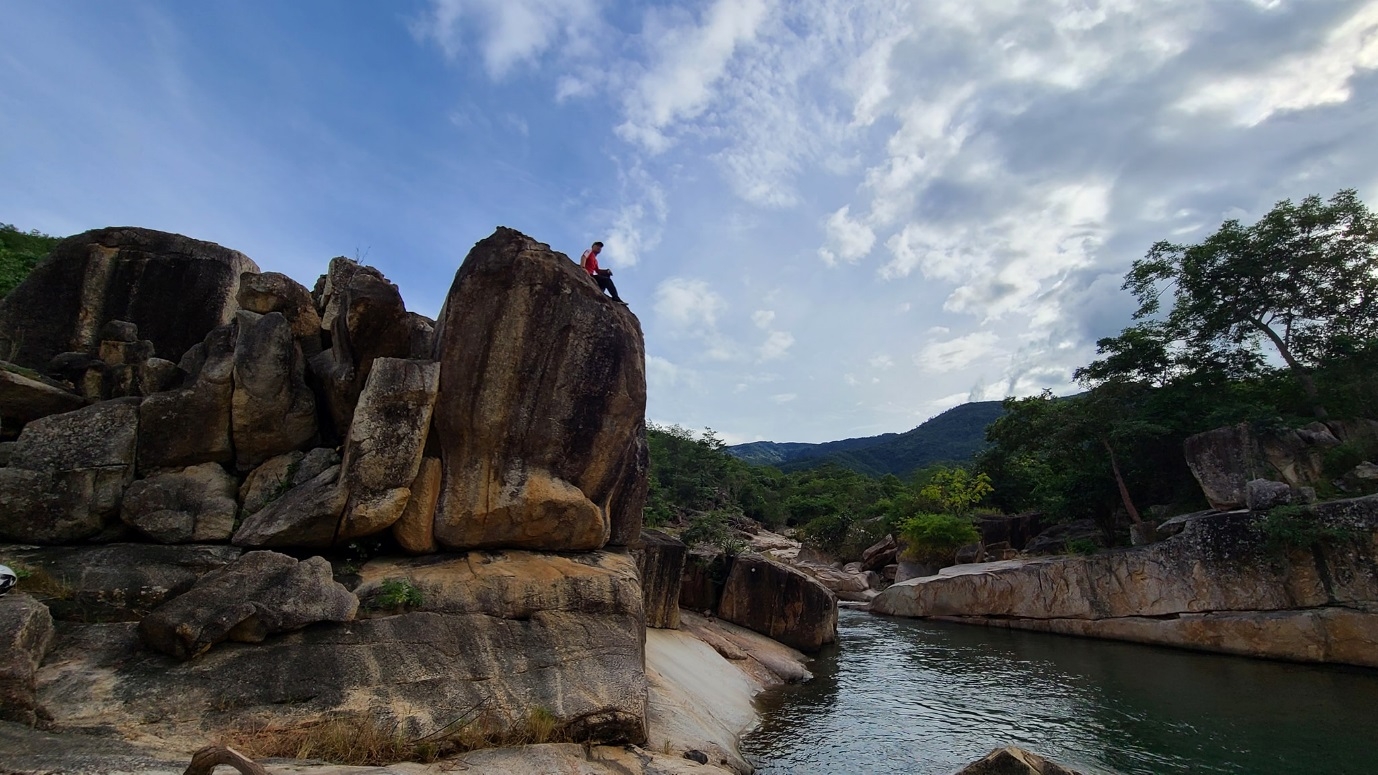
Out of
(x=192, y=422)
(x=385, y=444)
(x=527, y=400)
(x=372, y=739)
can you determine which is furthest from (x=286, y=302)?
(x=372, y=739)

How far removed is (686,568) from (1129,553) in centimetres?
1756

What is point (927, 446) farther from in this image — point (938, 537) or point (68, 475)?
point (68, 475)

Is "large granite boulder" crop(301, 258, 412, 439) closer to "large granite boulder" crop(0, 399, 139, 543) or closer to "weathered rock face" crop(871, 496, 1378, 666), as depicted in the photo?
"large granite boulder" crop(0, 399, 139, 543)

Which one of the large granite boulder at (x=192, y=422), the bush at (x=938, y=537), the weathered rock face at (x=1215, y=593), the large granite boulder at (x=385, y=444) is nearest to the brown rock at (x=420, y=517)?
the large granite boulder at (x=385, y=444)

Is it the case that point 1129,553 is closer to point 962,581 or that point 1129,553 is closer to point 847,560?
point 962,581

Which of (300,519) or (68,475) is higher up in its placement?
(68,475)

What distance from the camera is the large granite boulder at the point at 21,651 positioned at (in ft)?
23.8

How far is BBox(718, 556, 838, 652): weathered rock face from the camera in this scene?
82.4ft

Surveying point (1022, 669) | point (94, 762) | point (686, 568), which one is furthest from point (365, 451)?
point (1022, 669)

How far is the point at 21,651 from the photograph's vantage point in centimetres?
767

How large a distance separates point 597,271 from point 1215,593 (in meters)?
24.7

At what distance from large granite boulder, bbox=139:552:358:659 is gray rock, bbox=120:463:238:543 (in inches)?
55.2

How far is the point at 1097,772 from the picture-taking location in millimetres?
12211

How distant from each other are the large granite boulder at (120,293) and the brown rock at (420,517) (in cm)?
741
